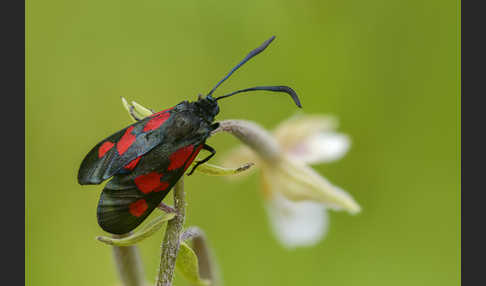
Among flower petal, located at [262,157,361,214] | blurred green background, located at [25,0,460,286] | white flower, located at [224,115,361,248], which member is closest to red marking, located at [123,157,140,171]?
white flower, located at [224,115,361,248]

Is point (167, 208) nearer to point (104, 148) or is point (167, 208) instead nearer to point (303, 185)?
point (104, 148)

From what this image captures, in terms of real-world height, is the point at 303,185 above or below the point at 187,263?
above

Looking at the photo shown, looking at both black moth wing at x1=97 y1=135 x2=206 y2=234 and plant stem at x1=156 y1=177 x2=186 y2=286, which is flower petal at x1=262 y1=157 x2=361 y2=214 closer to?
Result: black moth wing at x1=97 y1=135 x2=206 y2=234

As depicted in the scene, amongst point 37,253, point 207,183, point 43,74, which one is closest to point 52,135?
point 43,74

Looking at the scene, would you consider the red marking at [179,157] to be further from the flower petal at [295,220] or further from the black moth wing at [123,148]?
the flower petal at [295,220]

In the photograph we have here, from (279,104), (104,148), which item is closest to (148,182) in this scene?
(104,148)

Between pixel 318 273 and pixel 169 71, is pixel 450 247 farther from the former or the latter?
pixel 169 71

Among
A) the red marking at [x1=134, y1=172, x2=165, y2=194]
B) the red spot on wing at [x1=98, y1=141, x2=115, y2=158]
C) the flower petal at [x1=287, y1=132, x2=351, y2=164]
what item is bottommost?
the red marking at [x1=134, y1=172, x2=165, y2=194]
